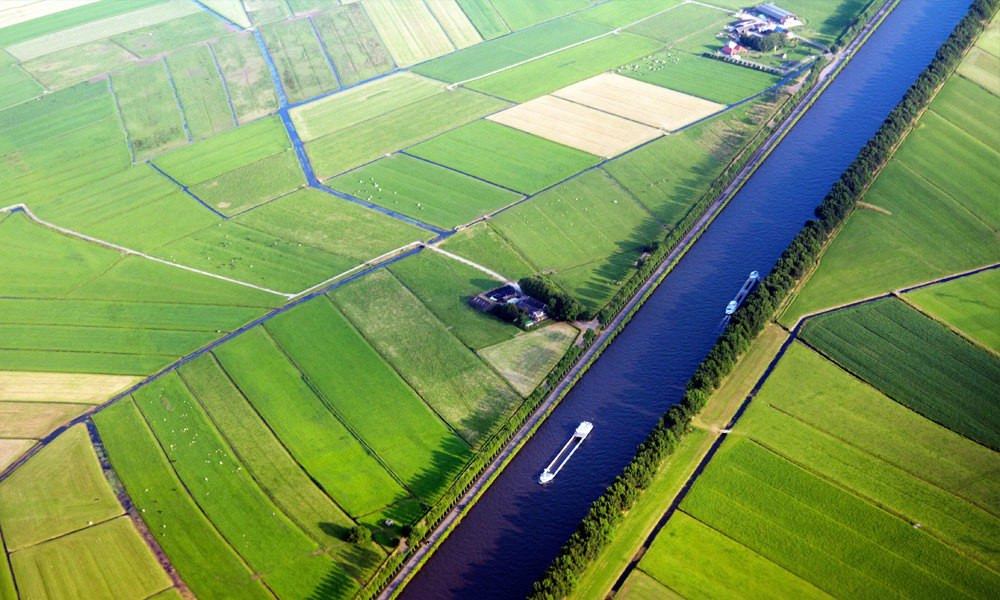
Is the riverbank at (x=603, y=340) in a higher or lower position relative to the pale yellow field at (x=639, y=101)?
lower

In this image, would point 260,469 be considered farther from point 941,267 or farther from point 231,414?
point 941,267

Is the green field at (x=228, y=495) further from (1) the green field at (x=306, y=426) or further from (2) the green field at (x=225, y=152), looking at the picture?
(2) the green field at (x=225, y=152)

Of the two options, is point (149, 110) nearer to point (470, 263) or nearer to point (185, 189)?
point (185, 189)

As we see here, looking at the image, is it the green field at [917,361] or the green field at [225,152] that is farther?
the green field at [225,152]

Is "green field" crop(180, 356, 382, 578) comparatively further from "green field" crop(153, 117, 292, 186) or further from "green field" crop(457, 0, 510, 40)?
"green field" crop(457, 0, 510, 40)


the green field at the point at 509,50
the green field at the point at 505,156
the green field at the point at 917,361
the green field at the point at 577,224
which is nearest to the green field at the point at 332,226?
the green field at the point at 577,224

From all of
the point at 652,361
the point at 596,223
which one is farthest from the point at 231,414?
the point at 596,223
